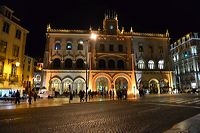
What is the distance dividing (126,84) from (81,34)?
16.7 m

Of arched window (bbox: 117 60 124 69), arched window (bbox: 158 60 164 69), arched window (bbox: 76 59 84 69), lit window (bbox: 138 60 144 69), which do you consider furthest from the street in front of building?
arched window (bbox: 158 60 164 69)

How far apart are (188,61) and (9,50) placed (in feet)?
197

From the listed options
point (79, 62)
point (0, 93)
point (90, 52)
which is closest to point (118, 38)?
point (90, 52)

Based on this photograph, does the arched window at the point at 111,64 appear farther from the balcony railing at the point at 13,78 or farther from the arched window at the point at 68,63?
the balcony railing at the point at 13,78

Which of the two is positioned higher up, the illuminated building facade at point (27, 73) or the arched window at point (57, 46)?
the arched window at point (57, 46)

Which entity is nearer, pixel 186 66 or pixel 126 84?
pixel 126 84

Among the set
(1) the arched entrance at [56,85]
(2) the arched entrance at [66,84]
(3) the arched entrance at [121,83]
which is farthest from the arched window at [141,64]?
(1) the arched entrance at [56,85]

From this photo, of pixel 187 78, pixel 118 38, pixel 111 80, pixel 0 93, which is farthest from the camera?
pixel 187 78

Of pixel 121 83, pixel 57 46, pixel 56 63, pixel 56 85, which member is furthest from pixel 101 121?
pixel 57 46

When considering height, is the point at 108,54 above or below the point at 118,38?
below

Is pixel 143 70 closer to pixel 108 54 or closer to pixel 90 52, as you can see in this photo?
pixel 108 54

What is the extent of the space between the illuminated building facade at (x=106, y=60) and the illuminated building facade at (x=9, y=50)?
7980mm

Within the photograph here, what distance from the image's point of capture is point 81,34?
142ft

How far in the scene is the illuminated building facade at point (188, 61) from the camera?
201ft
